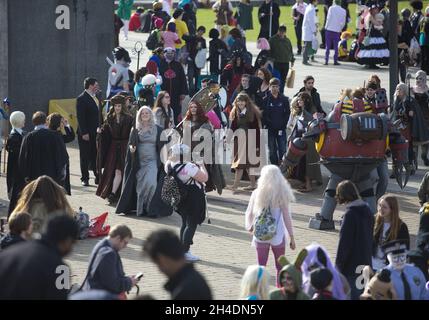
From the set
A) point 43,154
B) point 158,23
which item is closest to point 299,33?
point 158,23

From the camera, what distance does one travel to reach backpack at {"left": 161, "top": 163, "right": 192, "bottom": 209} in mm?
14055

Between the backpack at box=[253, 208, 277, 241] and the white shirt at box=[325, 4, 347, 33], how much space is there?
63.3ft

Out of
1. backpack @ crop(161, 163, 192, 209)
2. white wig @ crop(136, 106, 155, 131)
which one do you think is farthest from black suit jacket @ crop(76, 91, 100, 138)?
backpack @ crop(161, 163, 192, 209)

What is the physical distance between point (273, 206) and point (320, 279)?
10.5ft

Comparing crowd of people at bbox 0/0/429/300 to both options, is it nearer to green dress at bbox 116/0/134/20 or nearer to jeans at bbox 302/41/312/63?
jeans at bbox 302/41/312/63

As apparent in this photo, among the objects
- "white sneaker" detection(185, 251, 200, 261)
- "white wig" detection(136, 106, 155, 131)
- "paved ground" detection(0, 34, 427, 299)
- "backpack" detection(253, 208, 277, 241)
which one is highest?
"white wig" detection(136, 106, 155, 131)

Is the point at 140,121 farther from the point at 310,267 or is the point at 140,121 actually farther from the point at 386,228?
the point at 310,267

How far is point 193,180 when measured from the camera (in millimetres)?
14164

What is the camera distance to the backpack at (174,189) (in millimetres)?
14055

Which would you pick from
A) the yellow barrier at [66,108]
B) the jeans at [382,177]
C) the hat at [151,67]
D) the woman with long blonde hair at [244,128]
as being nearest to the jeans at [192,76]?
the yellow barrier at [66,108]

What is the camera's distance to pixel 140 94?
19703mm

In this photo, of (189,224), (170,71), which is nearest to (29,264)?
(189,224)

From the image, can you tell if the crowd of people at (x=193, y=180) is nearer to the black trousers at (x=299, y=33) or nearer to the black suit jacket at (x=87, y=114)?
the black suit jacket at (x=87, y=114)
